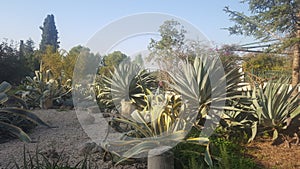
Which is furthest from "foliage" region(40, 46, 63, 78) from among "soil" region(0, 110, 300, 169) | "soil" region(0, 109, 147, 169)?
"soil" region(0, 110, 300, 169)

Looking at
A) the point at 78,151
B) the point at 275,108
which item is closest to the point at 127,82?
the point at 78,151

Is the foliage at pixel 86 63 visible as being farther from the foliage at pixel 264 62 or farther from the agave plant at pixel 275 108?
the foliage at pixel 264 62

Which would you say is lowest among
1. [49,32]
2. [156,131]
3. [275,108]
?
[156,131]

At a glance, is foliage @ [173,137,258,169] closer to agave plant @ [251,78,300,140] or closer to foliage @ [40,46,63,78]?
agave plant @ [251,78,300,140]

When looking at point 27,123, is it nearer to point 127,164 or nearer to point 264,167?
point 127,164

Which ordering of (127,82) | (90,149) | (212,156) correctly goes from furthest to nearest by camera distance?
(127,82) → (90,149) → (212,156)

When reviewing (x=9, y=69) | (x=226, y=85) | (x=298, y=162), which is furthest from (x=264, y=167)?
(x=9, y=69)

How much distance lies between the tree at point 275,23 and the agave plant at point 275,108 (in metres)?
3.81

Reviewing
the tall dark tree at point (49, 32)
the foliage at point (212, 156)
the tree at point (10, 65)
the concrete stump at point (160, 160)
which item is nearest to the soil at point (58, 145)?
the foliage at point (212, 156)

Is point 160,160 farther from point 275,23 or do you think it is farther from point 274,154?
point 275,23

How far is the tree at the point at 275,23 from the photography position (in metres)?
7.38

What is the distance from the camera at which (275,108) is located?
11.3ft

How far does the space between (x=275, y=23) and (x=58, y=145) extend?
7.40m

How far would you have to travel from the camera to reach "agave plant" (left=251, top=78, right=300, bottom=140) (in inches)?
132
